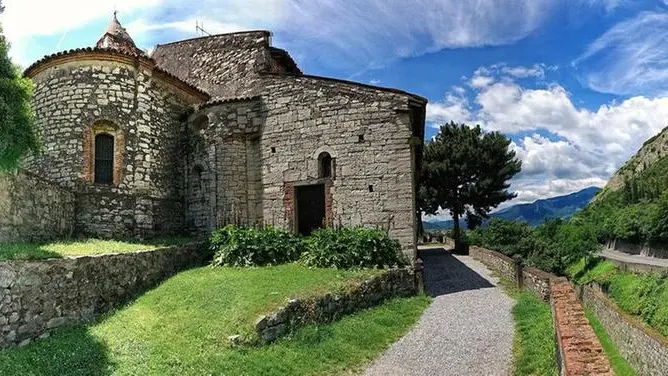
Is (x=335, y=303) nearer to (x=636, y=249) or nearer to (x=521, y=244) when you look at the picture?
→ (x=521, y=244)

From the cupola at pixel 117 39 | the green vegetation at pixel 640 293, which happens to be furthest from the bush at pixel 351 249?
the green vegetation at pixel 640 293

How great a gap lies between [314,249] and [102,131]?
26.7 feet

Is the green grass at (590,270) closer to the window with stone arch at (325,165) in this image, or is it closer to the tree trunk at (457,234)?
the tree trunk at (457,234)

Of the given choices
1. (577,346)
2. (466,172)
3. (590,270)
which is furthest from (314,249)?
(590,270)

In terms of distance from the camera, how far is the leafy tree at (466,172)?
133 ft

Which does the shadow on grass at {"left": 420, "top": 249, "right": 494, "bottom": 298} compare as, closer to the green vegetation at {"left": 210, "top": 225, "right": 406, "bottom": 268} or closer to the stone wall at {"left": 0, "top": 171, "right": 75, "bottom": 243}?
the green vegetation at {"left": 210, "top": 225, "right": 406, "bottom": 268}

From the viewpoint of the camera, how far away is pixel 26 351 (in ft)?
29.2

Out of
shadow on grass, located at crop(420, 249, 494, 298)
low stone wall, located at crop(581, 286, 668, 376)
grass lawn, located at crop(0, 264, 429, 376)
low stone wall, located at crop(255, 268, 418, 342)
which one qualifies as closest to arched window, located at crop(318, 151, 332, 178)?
low stone wall, located at crop(255, 268, 418, 342)

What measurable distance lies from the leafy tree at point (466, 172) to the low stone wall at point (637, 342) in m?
19.8

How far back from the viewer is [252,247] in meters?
14.8

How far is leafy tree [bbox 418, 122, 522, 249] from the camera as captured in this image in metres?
40.6

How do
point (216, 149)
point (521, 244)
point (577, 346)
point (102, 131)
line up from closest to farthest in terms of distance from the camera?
point (577, 346)
point (102, 131)
point (216, 149)
point (521, 244)

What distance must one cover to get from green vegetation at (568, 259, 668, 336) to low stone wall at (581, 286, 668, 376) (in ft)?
11.2

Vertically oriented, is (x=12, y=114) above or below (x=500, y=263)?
above
